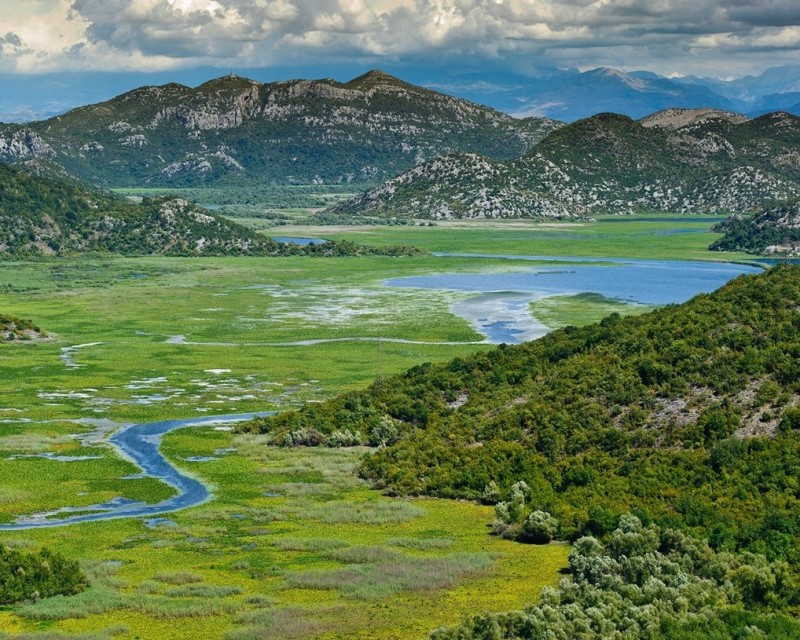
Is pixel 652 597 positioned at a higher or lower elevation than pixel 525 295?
higher

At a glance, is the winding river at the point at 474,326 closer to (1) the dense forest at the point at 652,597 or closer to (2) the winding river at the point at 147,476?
(2) the winding river at the point at 147,476

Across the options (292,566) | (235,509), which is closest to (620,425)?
(235,509)

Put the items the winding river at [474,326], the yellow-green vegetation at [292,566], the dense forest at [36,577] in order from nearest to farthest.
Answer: the yellow-green vegetation at [292,566] < the dense forest at [36,577] < the winding river at [474,326]

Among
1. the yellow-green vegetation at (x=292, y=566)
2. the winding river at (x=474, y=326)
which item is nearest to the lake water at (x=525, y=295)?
the winding river at (x=474, y=326)

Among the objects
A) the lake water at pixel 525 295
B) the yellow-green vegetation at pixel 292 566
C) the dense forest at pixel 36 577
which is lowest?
the lake water at pixel 525 295

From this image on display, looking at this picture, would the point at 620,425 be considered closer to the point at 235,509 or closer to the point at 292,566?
the point at 235,509

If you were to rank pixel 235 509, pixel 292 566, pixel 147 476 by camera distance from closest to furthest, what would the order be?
pixel 292 566, pixel 235 509, pixel 147 476
